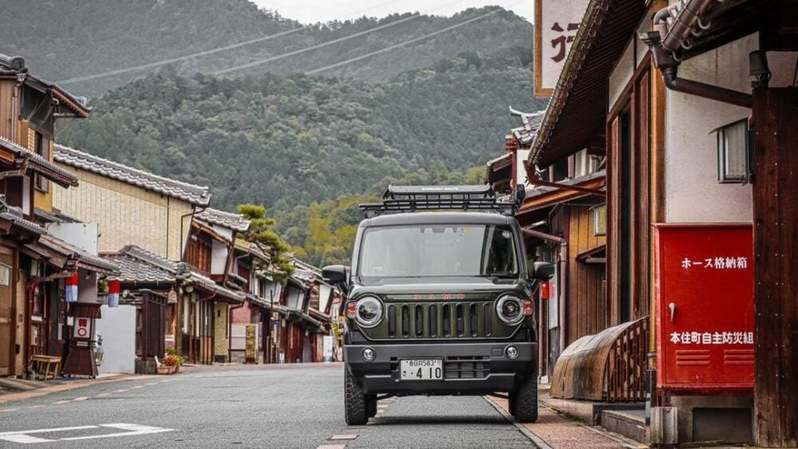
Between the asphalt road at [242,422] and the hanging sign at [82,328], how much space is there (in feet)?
37.0

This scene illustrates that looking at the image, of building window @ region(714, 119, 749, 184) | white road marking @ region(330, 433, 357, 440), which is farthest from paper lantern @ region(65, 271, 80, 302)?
building window @ region(714, 119, 749, 184)

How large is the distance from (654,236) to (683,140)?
1074 mm

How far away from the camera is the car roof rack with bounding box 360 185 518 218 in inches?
627

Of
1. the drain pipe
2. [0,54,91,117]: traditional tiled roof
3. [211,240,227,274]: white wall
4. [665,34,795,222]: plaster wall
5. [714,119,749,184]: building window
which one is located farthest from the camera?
[211,240,227,274]: white wall

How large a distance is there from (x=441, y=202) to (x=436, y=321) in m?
2.19

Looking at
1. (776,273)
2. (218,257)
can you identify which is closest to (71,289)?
(218,257)

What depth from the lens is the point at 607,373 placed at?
13820mm

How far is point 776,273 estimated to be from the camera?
32.3 ft

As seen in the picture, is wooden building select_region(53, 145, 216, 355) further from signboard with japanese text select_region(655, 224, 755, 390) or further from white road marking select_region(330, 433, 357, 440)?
signboard with japanese text select_region(655, 224, 755, 390)

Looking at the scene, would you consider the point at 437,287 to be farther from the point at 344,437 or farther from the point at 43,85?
the point at 43,85

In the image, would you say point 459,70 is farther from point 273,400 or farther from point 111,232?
point 273,400

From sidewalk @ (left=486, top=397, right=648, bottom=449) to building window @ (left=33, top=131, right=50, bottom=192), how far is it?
2260 cm

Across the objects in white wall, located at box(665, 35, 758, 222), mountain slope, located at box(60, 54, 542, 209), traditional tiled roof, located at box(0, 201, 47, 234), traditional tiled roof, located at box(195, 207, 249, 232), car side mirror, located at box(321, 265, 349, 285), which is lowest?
car side mirror, located at box(321, 265, 349, 285)

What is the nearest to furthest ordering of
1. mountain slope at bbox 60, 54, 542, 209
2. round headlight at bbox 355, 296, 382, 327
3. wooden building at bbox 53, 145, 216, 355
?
round headlight at bbox 355, 296, 382, 327, wooden building at bbox 53, 145, 216, 355, mountain slope at bbox 60, 54, 542, 209
